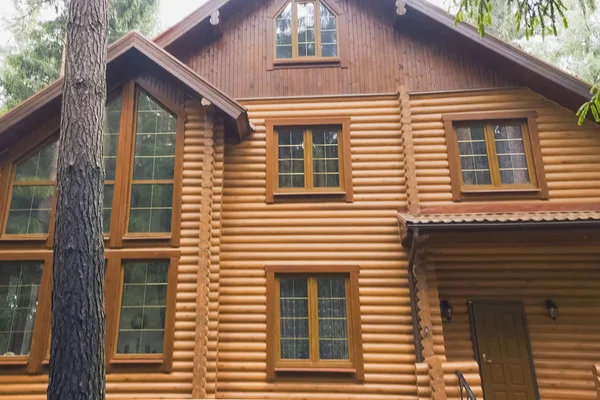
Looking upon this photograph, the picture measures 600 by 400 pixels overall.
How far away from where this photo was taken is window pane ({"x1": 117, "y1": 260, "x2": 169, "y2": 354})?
6.56m

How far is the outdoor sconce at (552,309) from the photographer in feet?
23.6

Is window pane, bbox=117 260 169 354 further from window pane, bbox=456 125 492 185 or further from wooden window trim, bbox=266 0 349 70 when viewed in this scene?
window pane, bbox=456 125 492 185

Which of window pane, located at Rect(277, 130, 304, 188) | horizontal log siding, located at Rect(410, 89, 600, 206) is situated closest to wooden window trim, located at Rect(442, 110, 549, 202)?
horizontal log siding, located at Rect(410, 89, 600, 206)

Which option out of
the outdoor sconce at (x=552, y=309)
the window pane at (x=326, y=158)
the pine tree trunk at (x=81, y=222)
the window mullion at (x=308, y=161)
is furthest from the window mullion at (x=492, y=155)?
the pine tree trunk at (x=81, y=222)

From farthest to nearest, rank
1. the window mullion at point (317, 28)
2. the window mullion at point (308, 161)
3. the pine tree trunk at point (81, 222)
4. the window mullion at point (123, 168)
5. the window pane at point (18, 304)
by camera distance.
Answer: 1. the window mullion at point (317, 28)
2. the window mullion at point (308, 161)
3. the window mullion at point (123, 168)
4. the window pane at point (18, 304)
5. the pine tree trunk at point (81, 222)

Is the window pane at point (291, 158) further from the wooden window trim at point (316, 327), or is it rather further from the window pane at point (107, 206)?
the window pane at point (107, 206)

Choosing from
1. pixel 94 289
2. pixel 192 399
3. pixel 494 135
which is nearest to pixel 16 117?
pixel 94 289

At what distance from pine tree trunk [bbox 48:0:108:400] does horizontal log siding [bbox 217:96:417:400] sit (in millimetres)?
3160

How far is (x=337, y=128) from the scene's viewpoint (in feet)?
26.6

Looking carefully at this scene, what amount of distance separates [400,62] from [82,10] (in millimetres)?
5795

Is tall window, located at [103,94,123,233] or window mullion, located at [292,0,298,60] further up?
window mullion, located at [292,0,298,60]

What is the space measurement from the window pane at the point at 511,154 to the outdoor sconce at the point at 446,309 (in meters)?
2.54

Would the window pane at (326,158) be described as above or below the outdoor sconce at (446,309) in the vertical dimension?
above

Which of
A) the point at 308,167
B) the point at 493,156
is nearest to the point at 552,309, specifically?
the point at 493,156
